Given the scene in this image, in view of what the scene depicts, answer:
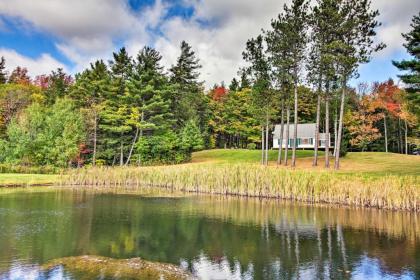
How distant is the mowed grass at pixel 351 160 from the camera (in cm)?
3033

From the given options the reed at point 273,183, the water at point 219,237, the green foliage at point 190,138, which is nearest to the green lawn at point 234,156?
the green foliage at point 190,138

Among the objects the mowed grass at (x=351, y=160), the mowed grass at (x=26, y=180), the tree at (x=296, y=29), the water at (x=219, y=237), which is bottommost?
the water at (x=219, y=237)

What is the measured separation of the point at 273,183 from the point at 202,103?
37.1 m

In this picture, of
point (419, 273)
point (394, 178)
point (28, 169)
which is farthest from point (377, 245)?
point (28, 169)

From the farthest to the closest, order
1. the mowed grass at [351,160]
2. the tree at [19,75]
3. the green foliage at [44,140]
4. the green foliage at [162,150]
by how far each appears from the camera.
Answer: the tree at [19,75], the green foliage at [162,150], the green foliage at [44,140], the mowed grass at [351,160]

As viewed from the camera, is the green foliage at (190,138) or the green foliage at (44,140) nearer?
the green foliage at (44,140)

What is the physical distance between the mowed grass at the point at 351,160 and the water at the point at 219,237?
1396cm

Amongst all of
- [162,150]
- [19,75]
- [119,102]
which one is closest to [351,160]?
[162,150]

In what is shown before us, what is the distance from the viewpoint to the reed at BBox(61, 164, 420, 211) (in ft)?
55.9

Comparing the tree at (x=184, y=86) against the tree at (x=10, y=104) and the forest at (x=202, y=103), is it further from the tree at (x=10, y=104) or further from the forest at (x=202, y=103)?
the tree at (x=10, y=104)

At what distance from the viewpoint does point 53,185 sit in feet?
87.8

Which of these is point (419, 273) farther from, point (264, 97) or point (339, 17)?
point (264, 97)

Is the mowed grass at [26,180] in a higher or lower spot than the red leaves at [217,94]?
lower

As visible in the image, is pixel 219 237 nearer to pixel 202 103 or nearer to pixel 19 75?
pixel 202 103
